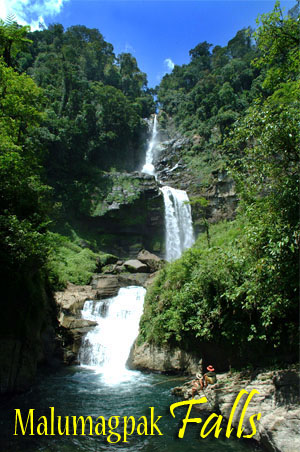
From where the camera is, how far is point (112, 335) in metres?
13.5

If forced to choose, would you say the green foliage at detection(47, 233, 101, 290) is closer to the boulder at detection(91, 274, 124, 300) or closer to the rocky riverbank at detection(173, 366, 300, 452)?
the boulder at detection(91, 274, 124, 300)

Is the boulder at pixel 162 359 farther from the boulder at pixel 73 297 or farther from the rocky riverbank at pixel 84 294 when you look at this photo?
the boulder at pixel 73 297

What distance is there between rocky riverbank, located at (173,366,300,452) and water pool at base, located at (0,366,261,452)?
15.8 inches

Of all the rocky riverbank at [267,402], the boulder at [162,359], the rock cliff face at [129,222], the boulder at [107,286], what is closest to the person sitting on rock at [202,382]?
the rocky riverbank at [267,402]

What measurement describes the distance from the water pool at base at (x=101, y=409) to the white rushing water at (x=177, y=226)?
65.8 feet

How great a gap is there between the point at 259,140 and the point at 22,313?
8422 millimetres

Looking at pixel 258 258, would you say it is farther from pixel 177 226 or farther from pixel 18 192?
pixel 177 226

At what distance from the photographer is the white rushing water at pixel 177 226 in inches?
1198

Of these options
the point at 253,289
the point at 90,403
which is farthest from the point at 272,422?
the point at 90,403

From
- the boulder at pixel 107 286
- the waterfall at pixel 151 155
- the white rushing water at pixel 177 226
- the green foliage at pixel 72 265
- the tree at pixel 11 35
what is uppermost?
the waterfall at pixel 151 155

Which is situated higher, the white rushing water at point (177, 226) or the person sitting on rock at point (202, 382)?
the white rushing water at point (177, 226)

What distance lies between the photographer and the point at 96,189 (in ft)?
111

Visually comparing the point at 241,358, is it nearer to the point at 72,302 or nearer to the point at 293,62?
the point at 293,62

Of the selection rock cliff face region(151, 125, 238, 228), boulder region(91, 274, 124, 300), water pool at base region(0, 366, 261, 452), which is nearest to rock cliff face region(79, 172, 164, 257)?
rock cliff face region(151, 125, 238, 228)
